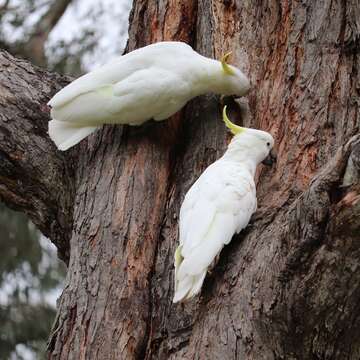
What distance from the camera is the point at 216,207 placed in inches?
98.8

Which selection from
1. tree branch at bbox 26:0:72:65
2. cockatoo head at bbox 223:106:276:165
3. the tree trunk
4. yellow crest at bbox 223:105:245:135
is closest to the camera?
the tree trunk

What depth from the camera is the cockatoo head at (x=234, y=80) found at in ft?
9.57

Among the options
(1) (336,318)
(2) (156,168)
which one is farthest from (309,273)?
(2) (156,168)

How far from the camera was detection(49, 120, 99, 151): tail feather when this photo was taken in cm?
296

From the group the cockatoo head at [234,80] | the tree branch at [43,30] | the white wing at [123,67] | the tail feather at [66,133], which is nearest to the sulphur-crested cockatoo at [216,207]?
the cockatoo head at [234,80]

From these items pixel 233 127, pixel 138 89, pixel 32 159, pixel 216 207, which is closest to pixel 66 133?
pixel 32 159

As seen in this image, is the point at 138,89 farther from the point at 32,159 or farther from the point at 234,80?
the point at 32,159

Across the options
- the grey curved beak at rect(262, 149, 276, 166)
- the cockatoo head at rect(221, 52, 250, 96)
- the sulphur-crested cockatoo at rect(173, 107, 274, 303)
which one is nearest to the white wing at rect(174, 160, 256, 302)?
the sulphur-crested cockatoo at rect(173, 107, 274, 303)

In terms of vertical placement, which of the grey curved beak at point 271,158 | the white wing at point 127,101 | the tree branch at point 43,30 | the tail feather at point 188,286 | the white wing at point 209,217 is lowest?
the tail feather at point 188,286

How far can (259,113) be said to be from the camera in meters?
2.96

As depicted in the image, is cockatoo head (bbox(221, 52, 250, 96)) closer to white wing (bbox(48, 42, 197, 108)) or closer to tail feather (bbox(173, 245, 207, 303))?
white wing (bbox(48, 42, 197, 108))

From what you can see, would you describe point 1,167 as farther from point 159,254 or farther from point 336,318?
point 336,318

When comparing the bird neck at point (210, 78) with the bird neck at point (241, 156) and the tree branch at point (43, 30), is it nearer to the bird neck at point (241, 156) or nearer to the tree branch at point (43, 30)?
the bird neck at point (241, 156)

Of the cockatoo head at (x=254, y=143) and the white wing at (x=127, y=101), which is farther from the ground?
the white wing at (x=127, y=101)
